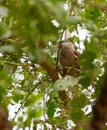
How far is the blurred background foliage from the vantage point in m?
0.48

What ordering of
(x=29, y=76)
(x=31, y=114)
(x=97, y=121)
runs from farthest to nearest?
(x=29, y=76)
(x=31, y=114)
(x=97, y=121)

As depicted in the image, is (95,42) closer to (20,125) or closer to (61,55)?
(20,125)

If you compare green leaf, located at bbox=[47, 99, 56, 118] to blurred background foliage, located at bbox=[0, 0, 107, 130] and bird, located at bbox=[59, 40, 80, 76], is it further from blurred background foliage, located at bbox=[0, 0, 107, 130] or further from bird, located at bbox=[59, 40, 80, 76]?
bird, located at bbox=[59, 40, 80, 76]

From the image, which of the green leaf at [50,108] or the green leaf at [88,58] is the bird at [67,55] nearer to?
the green leaf at [50,108]

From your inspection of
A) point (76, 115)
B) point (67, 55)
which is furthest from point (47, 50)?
point (67, 55)

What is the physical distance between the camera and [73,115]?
41.0 inches

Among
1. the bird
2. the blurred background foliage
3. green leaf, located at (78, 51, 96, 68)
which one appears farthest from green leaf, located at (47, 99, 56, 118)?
green leaf, located at (78, 51, 96, 68)

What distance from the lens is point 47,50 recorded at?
1.11 m

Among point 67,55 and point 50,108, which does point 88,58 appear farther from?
point 67,55

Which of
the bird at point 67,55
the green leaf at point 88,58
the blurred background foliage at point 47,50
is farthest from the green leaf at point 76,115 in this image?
the bird at point 67,55

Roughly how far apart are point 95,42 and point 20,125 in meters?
0.27

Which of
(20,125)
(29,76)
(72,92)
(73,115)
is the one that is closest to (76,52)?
(72,92)

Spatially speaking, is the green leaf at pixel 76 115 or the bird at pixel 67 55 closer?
the green leaf at pixel 76 115

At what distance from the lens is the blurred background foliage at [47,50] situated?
19.0 inches
